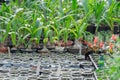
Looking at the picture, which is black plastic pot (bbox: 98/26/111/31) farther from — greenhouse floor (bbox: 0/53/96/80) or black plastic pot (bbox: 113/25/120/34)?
greenhouse floor (bbox: 0/53/96/80)

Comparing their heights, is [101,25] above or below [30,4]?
below

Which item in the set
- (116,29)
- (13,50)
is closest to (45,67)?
(13,50)

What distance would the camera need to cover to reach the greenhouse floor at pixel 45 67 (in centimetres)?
306

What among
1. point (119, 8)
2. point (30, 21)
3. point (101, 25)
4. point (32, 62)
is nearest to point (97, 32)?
point (101, 25)

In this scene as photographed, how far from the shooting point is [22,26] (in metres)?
4.36

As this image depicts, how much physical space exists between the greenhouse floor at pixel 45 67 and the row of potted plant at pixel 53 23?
28cm

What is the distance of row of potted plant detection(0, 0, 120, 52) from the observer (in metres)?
4.24

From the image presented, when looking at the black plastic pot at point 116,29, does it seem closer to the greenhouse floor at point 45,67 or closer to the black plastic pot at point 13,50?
the greenhouse floor at point 45,67

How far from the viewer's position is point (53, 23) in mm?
4355

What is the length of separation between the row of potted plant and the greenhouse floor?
280 mm

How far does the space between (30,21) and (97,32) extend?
95 cm

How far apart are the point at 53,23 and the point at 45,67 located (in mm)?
1034

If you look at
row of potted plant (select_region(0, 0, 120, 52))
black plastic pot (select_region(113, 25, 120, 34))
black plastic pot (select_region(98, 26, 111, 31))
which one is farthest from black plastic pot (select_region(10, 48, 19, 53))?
black plastic pot (select_region(113, 25, 120, 34))

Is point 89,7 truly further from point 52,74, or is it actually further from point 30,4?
point 52,74
